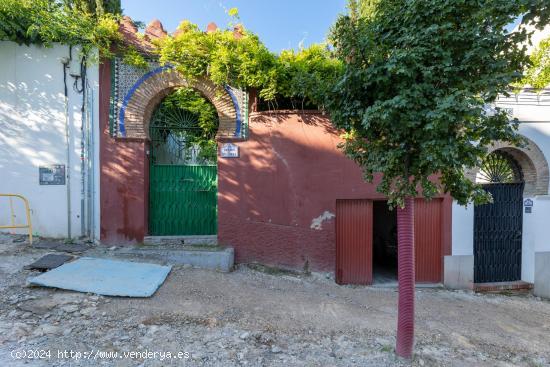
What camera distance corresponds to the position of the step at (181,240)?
5.47 m

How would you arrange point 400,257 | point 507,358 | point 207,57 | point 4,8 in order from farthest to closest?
point 207,57 < point 4,8 < point 507,358 < point 400,257

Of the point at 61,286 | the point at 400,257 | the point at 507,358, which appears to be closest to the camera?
the point at 400,257

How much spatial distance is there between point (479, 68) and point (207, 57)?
14.7ft

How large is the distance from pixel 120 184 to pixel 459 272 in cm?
708

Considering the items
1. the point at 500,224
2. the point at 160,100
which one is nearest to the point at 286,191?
the point at 160,100

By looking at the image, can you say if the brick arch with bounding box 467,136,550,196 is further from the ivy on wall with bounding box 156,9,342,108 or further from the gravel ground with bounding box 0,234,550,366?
the ivy on wall with bounding box 156,9,342,108

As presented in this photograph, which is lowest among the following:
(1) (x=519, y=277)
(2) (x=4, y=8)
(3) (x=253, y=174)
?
(1) (x=519, y=277)

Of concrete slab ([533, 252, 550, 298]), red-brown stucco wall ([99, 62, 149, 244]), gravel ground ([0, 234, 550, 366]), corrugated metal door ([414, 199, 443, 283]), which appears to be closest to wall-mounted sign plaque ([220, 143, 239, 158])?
red-brown stucco wall ([99, 62, 149, 244])

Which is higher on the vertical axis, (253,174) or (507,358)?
(253,174)

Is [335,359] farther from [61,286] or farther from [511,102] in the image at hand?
[511,102]

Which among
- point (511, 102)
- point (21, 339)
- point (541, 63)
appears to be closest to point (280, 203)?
point (21, 339)

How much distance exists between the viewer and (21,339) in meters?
2.70

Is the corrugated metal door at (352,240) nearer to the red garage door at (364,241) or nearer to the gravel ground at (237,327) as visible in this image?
the red garage door at (364,241)

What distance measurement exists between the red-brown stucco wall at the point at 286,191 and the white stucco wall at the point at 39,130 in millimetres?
2766
